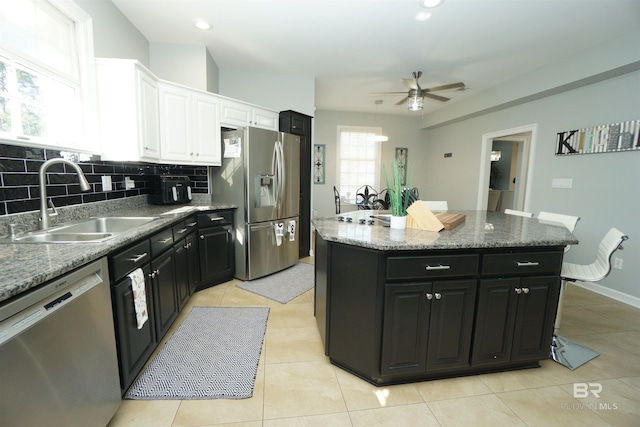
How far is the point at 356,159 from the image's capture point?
6.54 metres

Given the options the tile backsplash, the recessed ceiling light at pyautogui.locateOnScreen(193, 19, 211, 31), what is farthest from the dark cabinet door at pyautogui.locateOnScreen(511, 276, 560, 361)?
the recessed ceiling light at pyautogui.locateOnScreen(193, 19, 211, 31)

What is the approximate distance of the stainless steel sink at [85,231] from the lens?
146 cm

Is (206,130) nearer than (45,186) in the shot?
No

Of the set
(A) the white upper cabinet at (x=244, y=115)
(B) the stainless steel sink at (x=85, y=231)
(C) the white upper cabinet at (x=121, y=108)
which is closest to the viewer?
(B) the stainless steel sink at (x=85, y=231)

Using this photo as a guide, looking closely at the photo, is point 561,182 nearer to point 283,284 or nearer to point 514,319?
point 514,319

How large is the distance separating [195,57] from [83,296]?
10.4ft

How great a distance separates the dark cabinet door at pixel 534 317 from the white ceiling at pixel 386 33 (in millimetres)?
2417

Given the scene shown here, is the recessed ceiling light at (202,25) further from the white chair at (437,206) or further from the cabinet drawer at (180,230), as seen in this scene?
the white chair at (437,206)

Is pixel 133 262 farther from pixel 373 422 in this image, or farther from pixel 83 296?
pixel 373 422

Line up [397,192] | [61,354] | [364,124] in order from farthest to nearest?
[364,124] → [397,192] → [61,354]

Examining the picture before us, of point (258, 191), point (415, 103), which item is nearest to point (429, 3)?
point (415, 103)

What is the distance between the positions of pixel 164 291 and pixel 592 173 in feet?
15.7

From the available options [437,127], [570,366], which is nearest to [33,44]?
[570,366]

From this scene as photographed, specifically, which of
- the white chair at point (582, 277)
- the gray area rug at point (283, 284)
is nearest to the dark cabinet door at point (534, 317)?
the white chair at point (582, 277)
